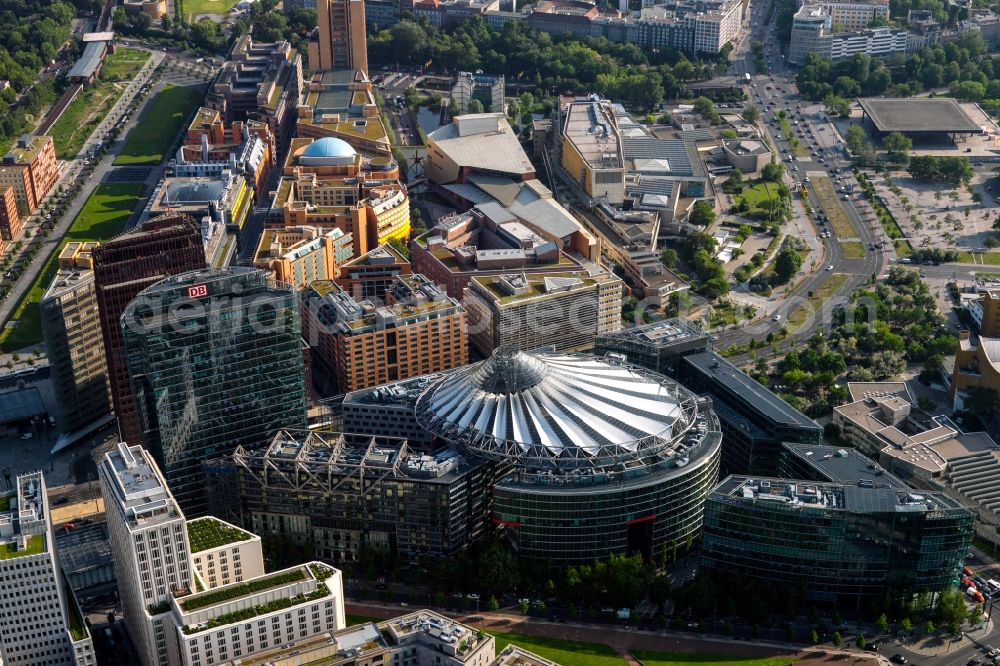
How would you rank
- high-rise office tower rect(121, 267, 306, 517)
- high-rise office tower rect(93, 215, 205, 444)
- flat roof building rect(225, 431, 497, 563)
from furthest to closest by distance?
high-rise office tower rect(93, 215, 205, 444) → flat roof building rect(225, 431, 497, 563) → high-rise office tower rect(121, 267, 306, 517)

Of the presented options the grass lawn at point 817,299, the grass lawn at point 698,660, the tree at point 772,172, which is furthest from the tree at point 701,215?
the grass lawn at point 698,660

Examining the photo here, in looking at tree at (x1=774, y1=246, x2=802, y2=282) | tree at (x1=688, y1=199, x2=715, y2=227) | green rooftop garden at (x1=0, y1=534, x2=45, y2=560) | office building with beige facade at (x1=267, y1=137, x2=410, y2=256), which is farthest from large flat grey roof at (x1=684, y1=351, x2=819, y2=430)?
→ green rooftop garden at (x1=0, y1=534, x2=45, y2=560)

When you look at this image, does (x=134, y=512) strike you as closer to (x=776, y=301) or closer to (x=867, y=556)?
(x=867, y=556)

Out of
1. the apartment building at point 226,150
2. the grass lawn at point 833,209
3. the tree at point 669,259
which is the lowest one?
the tree at point 669,259

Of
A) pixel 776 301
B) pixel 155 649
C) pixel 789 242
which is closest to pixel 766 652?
pixel 155 649

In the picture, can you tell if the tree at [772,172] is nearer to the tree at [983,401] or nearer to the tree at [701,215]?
the tree at [701,215]

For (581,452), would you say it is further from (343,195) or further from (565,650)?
(343,195)

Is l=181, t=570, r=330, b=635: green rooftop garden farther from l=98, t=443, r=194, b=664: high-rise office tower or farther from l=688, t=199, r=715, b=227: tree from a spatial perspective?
l=688, t=199, r=715, b=227: tree
